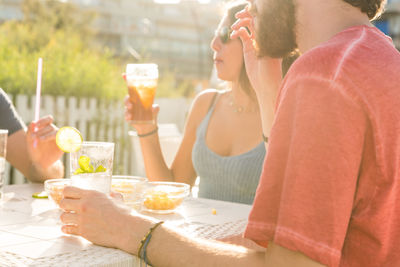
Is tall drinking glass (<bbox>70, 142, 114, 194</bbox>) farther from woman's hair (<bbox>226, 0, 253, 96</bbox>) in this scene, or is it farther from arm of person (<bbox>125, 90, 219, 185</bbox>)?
woman's hair (<bbox>226, 0, 253, 96</bbox>)

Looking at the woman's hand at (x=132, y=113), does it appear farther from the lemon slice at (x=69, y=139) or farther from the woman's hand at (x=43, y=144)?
the lemon slice at (x=69, y=139)

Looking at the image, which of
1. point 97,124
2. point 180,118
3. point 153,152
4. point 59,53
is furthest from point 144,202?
point 180,118

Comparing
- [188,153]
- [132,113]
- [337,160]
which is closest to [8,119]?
[132,113]

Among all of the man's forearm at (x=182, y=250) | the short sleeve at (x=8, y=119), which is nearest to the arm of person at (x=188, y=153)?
the short sleeve at (x=8, y=119)

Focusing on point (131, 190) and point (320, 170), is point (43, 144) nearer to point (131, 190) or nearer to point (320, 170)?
point (131, 190)

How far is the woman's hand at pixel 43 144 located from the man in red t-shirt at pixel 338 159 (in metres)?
1.51

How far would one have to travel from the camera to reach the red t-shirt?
1.04 meters

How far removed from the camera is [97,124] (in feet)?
24.6

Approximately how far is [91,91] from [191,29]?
4395 centimetres

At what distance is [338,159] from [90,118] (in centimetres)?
657

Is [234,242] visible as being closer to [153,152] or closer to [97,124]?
[153,152]

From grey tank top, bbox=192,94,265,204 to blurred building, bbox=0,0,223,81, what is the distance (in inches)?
1262

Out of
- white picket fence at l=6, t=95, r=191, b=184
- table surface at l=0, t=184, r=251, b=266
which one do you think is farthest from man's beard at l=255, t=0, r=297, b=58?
white picket fence at l=6, t=95, r=191, b=184

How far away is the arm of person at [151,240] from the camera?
118 centimetres
